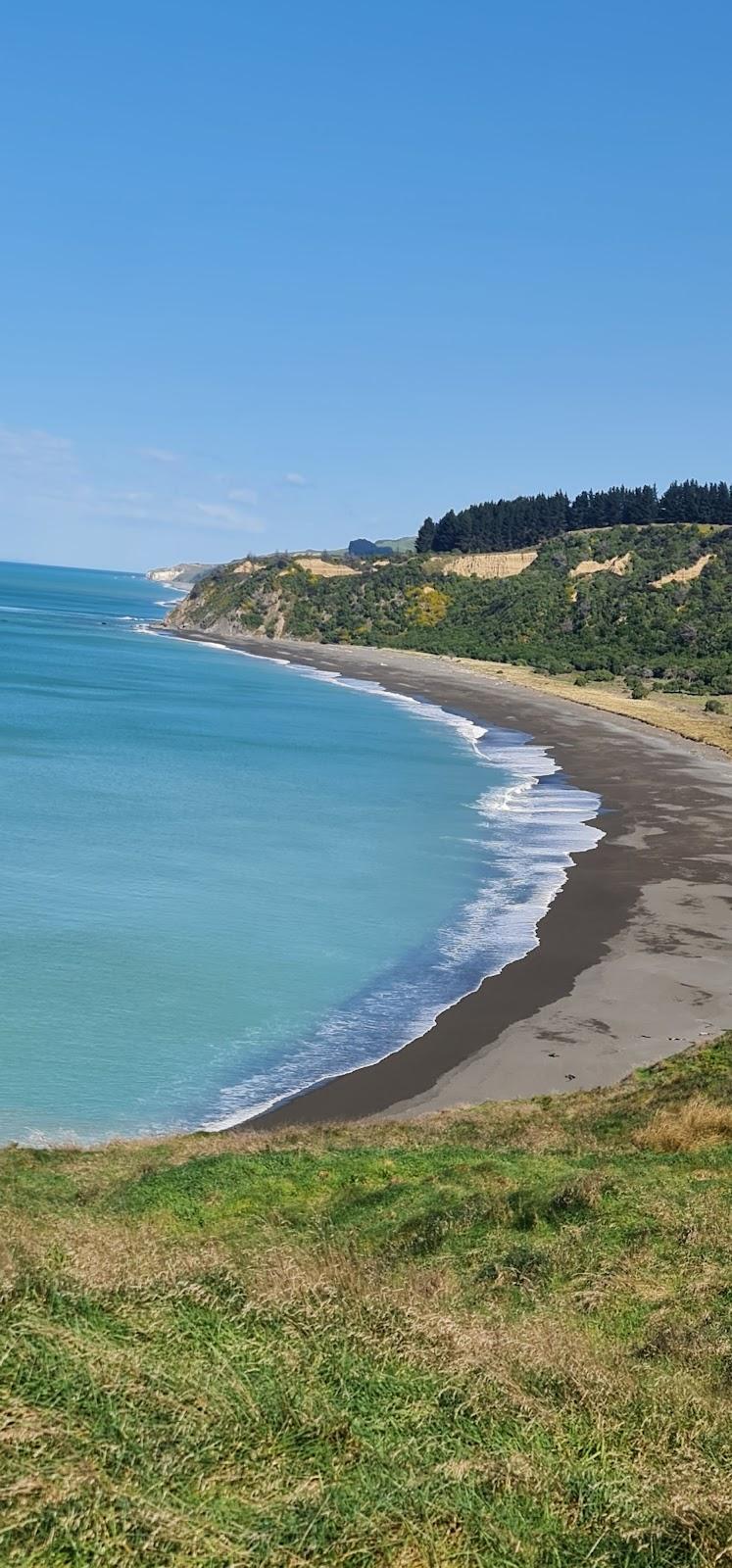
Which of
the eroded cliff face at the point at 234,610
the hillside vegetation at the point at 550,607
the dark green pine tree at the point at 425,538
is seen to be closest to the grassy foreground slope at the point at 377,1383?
the hillside vegetation at the point at 550,607

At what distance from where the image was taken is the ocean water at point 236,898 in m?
22.6

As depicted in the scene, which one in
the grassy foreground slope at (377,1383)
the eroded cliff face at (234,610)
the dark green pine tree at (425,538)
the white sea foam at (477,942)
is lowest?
the white sea foam at (477,942)

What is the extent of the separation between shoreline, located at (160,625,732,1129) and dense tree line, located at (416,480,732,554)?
115 meters

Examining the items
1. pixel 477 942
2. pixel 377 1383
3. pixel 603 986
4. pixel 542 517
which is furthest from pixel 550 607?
pixel 377 1383

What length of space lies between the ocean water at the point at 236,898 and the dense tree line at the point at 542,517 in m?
100

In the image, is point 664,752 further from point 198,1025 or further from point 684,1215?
point 684,1215

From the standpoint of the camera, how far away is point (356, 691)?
3930 inches

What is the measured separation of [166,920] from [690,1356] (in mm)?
23703

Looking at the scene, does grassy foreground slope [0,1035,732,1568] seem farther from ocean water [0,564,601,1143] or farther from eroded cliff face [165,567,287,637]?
eroded cliff face [165,567,287,637]

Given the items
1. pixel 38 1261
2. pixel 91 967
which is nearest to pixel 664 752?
pixel 91 967

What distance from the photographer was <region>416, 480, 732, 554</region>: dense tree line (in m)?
163

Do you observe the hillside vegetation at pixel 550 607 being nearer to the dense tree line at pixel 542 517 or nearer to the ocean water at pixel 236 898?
the dense tree line at pixel 542 517

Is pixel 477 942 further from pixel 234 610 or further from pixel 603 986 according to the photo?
pixel 234 610

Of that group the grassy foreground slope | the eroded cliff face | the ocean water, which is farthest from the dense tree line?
the grassy foreground slope
